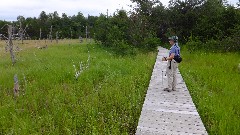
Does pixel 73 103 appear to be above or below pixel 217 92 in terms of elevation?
below

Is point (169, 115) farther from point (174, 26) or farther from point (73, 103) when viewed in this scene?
point (174, 26)

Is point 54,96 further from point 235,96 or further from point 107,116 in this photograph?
point 235,96

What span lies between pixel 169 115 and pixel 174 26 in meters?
17.6

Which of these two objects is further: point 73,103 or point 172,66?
point 172,66

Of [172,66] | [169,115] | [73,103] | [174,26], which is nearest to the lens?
[169,115]

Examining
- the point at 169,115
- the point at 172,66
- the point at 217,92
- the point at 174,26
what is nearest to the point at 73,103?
the point at 169,115

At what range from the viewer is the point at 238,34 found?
1588 cm

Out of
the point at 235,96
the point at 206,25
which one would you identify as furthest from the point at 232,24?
the point at 235,96

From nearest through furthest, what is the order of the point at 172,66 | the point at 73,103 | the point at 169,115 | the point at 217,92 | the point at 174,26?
the point at 169,115 < the point at 73,103 < the point at 172,66 < the point at 217,92 < the point at 174,26

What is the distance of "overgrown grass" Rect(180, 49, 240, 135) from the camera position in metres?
5.34

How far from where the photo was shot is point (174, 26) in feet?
73.6

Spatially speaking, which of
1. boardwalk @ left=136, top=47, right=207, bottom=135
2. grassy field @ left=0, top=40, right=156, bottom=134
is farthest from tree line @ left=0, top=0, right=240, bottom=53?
boardwalk @ left=136, top=47, right=207, bottom=135

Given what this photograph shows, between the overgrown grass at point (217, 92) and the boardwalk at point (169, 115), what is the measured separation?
0.94 feet

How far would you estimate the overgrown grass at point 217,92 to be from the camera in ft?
17.5
